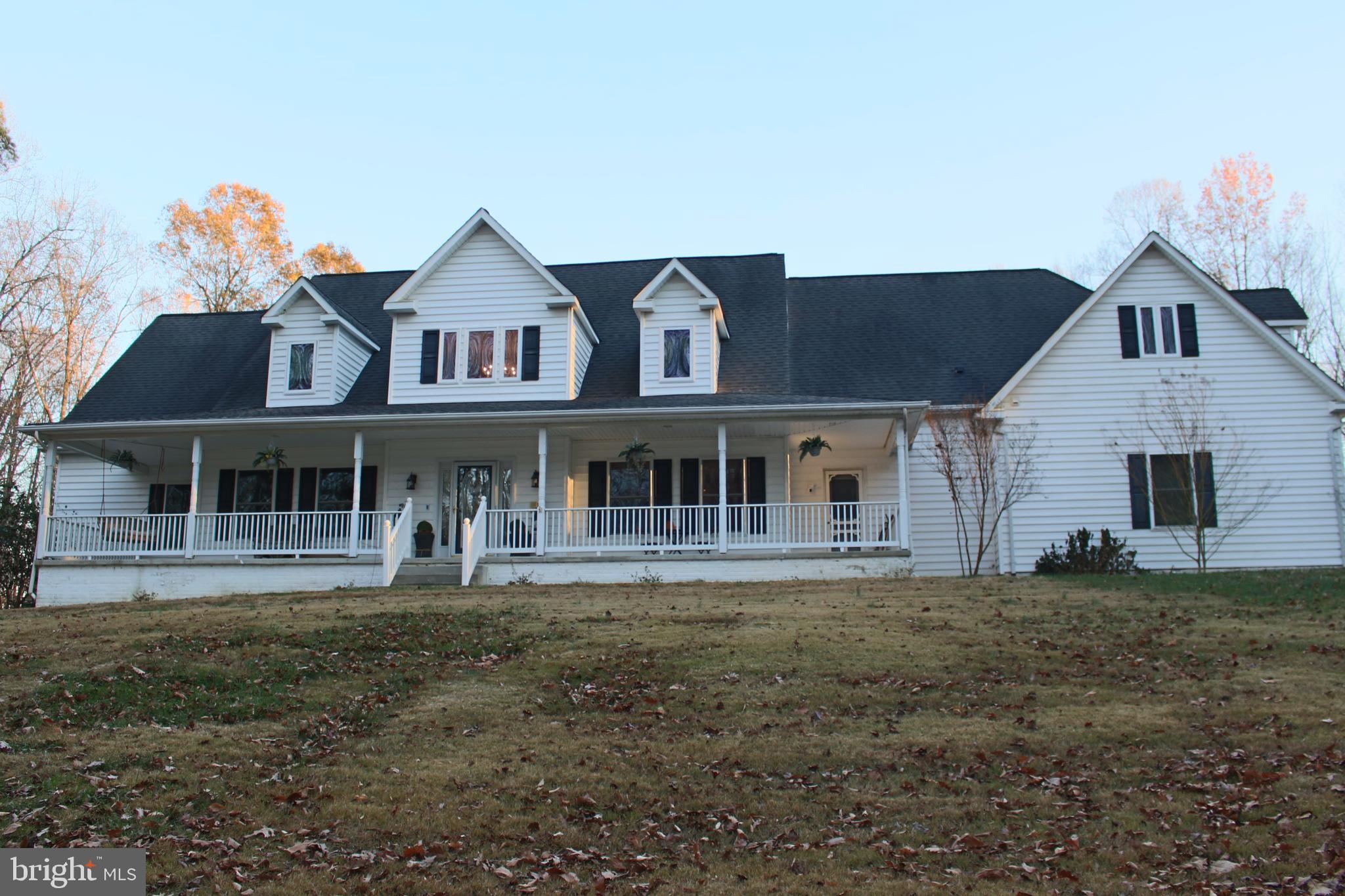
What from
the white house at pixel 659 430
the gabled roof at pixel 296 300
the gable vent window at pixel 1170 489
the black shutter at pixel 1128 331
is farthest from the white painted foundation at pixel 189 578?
the black shutter at pixel 1128 331

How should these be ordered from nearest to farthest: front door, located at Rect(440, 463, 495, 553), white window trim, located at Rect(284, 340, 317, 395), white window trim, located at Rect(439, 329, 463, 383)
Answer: white window trim, located at Rect(439, 329, 463, 383) → front door, located at Rect(440, 463, 495, 553) → white window trim, located at Rect(284, 340, 317, 395)

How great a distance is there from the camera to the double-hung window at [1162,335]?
20.9 m

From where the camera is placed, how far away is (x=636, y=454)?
68.9 ft

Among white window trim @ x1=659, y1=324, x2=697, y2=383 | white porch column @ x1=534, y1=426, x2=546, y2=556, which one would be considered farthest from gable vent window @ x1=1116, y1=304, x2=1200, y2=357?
white porch column @ x1=534, y1=426, x2=546, y2=556

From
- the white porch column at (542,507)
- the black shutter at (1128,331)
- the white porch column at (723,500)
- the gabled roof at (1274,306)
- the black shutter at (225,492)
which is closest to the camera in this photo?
the white porch column at (723,500)

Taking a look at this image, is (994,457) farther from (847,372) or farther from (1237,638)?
(1237,638)

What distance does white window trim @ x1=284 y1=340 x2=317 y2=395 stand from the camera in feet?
76.5

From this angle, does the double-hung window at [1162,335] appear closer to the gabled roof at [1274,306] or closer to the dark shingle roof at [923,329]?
the gabled roof at [1274,306]

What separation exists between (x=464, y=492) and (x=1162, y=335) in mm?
14570

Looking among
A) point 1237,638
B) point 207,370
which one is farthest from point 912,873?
point 207,370

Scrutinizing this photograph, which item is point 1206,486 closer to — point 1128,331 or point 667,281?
point 1128,331

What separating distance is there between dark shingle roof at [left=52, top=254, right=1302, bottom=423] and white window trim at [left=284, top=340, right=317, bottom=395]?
0.71 m

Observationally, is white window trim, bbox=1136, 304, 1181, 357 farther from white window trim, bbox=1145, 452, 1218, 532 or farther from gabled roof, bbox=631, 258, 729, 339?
gabled roof, bbox=631, 258, 729, 339

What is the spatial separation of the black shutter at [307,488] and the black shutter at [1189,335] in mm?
18315
